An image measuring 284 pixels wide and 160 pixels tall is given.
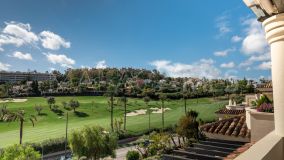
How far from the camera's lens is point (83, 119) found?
79.0m

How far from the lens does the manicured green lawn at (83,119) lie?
59062 mm

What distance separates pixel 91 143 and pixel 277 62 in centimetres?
3210

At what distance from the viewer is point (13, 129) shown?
216 feet

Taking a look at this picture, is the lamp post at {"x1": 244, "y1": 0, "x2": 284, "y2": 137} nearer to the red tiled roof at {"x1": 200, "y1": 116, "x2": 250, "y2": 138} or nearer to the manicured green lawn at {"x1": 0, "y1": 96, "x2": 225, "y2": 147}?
the red tiled roof at {"x1": 200, "y1": 116, "x2": 250, "y2": 138}

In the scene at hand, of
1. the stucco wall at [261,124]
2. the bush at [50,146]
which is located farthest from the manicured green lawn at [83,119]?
the stucco wall at [261,124]

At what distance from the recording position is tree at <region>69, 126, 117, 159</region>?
34188 mm

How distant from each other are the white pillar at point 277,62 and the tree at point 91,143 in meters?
31.7

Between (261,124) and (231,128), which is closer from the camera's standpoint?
(261,124)

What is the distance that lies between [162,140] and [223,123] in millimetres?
22912

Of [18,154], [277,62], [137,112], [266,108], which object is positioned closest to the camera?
[277,62]

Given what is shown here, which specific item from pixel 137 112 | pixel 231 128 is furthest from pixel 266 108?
pixel 137 112

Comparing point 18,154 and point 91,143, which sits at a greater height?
point 18,154

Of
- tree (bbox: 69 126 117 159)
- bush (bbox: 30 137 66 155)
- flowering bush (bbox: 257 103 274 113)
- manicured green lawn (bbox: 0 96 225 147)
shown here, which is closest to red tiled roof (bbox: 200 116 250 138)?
flowering bush (bbox: 257 103 274 113)

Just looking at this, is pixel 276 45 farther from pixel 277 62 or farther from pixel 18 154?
pixel 18 154
